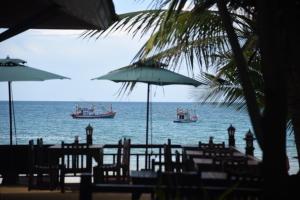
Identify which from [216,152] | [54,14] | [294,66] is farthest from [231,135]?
[54,14]

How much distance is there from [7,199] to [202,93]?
17.9 feet

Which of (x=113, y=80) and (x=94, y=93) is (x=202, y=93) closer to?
(x=113, y=80)

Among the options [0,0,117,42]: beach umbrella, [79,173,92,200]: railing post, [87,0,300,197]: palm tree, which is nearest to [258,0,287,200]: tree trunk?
[87,0,300,197]: palm tree

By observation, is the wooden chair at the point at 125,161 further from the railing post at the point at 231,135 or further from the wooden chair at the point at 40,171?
the railing post at the point at 231,135

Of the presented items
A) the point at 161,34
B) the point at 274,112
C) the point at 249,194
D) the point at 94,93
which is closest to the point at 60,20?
the point at 161,34

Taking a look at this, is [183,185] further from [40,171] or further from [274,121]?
[40,171]

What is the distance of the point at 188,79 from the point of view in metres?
10.1

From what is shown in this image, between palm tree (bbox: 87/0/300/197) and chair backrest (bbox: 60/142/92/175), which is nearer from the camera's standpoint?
palm tree (bbox: 87/0/300/197)

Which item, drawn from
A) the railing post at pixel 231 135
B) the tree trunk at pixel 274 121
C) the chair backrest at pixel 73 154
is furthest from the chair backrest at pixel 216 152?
the tree trunk at pixel 274 121

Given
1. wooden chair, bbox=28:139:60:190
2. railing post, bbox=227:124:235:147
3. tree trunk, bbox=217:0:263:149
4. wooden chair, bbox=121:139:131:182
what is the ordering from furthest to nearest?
railing post, bbox=227:124:235:147 < wooden chair, bbox=121:139:131:182 < wooden chair, bbox=28:139:60:190 < tree trunk, bbox=217:0:263:149

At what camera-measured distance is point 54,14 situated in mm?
4809

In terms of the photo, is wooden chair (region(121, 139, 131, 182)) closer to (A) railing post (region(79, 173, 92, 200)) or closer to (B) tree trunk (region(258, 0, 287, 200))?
(A) railing post (region(79, 173, 92, 200))

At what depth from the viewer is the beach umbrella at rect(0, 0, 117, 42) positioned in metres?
4.79

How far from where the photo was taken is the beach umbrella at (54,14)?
15.7 feet
